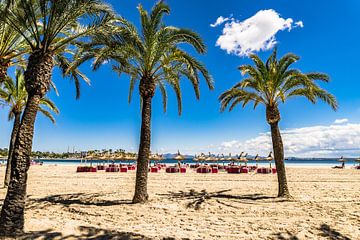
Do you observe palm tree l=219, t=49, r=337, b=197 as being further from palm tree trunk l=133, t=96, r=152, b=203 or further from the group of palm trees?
palm tree trunk l=133, t=96, r=152, b=203

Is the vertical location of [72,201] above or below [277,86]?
below

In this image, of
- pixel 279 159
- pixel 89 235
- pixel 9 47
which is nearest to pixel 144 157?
pixel 89 235

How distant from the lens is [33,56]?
7.11m

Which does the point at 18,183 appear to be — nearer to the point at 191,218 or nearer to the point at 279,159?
the point at 191,218

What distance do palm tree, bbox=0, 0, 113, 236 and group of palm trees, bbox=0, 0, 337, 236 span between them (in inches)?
0.8

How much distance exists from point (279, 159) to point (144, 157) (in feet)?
20.8

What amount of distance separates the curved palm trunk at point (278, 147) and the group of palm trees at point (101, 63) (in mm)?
46

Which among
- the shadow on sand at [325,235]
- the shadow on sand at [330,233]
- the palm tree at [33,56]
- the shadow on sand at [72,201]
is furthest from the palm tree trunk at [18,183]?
the shadow on sand at [330,233]

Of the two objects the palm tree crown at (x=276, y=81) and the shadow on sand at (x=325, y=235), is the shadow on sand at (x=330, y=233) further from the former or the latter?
the palm tree crown at (x=276, y=81)

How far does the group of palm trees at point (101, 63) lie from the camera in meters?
6.63

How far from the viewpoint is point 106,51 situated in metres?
10.1

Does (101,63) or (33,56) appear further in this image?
(101,63)

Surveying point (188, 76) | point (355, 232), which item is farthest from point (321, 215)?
point (188, 76)

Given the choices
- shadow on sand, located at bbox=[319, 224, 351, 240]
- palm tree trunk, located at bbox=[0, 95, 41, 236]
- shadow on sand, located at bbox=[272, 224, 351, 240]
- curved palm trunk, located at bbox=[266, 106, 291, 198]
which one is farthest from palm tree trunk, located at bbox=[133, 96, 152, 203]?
shadow on sand, located at bbox=[319, 224, 351, 240]
